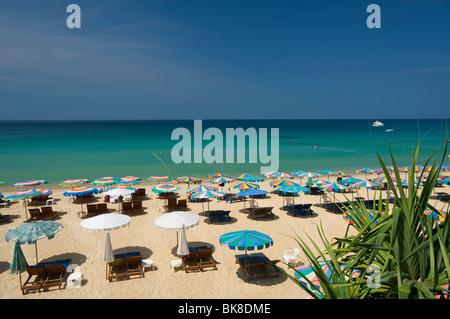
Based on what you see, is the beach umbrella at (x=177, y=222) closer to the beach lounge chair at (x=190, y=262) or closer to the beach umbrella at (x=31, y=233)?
the beach lounge chair at (x=190, y=262)

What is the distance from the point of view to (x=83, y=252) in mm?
9648

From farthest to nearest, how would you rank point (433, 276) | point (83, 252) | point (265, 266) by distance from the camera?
point (83, 252), point (265, 266), point (433, 276)

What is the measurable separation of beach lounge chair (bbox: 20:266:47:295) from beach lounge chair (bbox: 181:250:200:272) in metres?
3.84

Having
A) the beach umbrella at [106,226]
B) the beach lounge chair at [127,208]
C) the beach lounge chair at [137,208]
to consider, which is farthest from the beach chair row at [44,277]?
the beach lounge chair at [137,208]

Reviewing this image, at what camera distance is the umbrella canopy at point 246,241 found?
7.56 meters

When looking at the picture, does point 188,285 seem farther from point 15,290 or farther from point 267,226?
point 267,226

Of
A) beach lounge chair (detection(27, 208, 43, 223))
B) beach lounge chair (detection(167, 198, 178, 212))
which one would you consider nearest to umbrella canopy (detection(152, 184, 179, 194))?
beach lounge chair (detection(167, 198, 178, 212))

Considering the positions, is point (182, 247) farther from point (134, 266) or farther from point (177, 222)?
point (134, 266)

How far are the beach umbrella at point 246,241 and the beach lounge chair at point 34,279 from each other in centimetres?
508

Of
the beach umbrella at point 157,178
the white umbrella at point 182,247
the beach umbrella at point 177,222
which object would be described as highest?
the beach umbrella at point 157,178

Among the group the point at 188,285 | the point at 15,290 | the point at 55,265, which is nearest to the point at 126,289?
the point at 188,285
